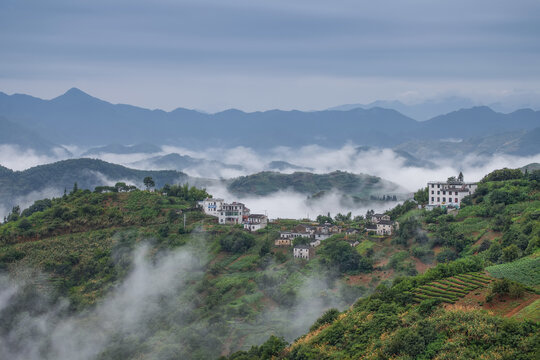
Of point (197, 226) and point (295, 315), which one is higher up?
point (197, 226)

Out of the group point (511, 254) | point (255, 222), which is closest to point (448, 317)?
point (511, 254)

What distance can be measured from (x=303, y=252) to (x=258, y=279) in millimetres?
6973

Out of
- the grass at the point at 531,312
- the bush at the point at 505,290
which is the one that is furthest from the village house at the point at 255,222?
the grass at the point at 531,312

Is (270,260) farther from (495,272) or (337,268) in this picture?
(495,272)

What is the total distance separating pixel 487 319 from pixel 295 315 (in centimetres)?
2632

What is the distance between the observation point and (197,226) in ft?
225

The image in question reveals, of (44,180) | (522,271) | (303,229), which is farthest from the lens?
(44,180)

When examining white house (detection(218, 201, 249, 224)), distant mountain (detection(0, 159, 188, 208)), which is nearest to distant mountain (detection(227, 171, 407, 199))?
distant mountain (detection(0, 159, 188, 208))

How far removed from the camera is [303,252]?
60094mm

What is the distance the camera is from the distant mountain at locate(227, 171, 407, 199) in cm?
16475

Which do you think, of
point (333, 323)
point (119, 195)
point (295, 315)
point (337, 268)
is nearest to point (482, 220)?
point (337, 268)

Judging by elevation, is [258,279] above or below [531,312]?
below

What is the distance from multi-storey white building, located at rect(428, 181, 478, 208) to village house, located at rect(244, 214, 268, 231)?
20987mm

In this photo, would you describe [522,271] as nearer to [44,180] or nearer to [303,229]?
[303,229]
